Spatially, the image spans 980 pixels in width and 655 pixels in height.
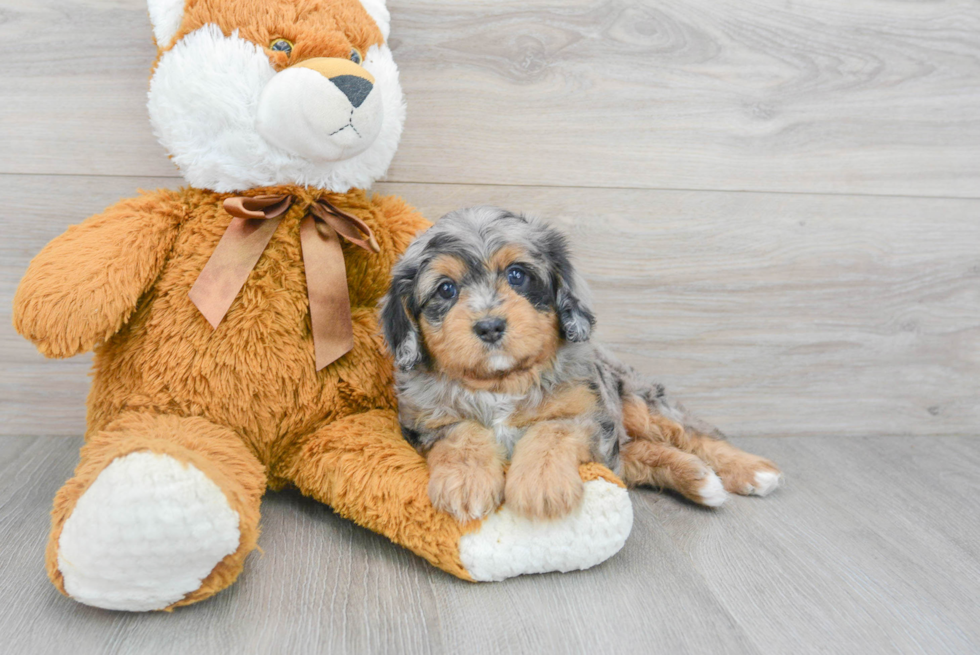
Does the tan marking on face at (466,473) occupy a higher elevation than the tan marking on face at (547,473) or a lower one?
lower

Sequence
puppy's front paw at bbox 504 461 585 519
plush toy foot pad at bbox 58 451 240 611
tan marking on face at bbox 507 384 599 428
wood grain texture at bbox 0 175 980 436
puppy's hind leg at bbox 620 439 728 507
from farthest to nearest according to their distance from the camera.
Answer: wood grain texture at bbox 0 175 980 436
puppy's hind leg at bbox 620 439 728 507
tan marking on face at bbox 507 384 599 428
puppy's front paw at bbox 504 461 585 519
plush toy foot pad at bbox 58 451 240 611

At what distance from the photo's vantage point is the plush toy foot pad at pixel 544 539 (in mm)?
1428

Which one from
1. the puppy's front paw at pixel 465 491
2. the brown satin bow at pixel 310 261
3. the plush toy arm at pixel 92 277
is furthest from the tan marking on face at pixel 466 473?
the plush toy arm at pixel 92 277

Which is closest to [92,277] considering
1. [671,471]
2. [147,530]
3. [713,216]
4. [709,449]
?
[147,530]

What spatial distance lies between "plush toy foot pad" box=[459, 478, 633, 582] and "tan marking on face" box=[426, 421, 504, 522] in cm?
5

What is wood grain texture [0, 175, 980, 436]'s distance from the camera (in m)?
2.14

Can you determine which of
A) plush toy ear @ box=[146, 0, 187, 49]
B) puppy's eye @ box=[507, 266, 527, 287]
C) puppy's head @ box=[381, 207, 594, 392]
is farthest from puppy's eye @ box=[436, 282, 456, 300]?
plush toy ear @ box=[146, 0, 187, 49]

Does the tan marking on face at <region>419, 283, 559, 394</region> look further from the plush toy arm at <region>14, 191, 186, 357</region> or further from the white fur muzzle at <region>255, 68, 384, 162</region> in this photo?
the plush toy arm at <region>14, 191, 186, 357</region>

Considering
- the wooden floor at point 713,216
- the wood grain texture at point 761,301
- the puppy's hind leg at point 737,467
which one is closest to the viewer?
the wooden floor at point 713,216

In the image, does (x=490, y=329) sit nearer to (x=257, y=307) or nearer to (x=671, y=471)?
(x=257, y=307)

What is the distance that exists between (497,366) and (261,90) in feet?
2.57

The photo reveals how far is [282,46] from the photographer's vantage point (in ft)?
5.09

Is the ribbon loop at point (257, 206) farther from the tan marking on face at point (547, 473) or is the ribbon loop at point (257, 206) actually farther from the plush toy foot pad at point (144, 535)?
the tan marking on face at point (547, 473)

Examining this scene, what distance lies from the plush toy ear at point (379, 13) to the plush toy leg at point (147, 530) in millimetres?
1096
